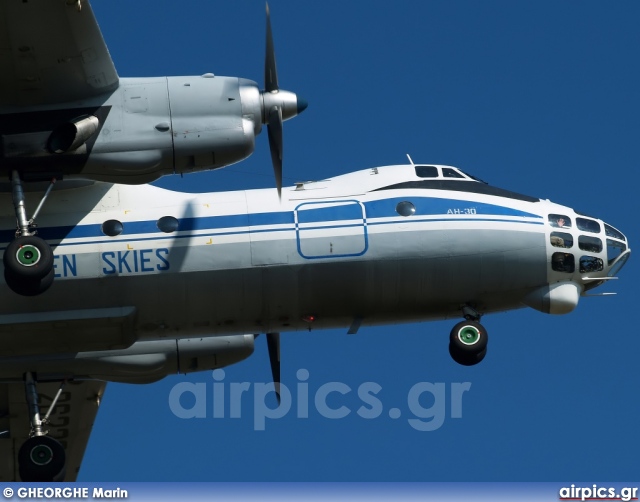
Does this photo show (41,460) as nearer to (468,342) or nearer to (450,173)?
(468,342)

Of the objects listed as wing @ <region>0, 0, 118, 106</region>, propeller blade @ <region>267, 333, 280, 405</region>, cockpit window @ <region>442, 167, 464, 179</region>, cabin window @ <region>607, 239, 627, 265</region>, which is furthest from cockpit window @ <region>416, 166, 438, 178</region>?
wing @ <region>0, 0, 118, 106</region>

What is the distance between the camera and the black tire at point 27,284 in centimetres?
2200

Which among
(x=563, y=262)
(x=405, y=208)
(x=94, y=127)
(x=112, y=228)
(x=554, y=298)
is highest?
(x=94, y=127)

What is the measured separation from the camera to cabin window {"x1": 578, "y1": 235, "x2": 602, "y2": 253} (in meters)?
24.4

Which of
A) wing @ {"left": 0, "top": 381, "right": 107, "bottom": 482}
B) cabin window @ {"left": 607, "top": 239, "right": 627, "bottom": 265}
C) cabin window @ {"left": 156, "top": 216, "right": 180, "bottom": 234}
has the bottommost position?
wing @ {"left": 0, "top": 381, "right": 107, "bottom": 482}

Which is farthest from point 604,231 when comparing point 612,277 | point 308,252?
point 308,252

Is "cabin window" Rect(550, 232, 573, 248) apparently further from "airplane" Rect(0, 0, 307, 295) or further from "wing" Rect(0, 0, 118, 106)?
"wing" Rect(0, 0, 118, 106)

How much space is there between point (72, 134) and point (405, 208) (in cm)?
506

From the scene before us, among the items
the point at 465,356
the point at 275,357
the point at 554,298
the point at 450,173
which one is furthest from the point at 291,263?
the point at 554,298

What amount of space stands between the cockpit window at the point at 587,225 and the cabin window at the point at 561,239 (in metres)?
0.25

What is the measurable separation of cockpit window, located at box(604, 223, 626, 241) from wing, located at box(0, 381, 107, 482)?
8933 mm

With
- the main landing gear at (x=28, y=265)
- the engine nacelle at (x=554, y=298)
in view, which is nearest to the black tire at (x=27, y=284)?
the main landing gear at (x=28, y=265)

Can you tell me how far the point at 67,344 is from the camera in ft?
77.9

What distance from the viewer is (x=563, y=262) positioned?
24.3 m
